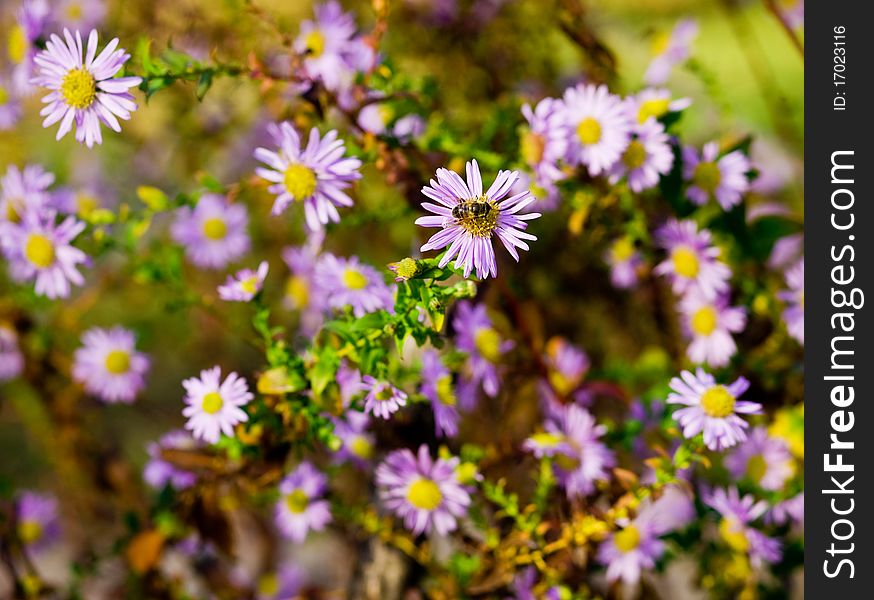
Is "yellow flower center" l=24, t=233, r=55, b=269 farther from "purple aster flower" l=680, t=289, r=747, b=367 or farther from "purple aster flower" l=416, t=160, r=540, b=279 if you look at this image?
"purple aster flower" l=680, t=289, r=747, b=367

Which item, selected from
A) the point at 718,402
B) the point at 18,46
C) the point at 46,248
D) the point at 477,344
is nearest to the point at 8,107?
the point at 18,46

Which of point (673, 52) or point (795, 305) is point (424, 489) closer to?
point (795, 305)

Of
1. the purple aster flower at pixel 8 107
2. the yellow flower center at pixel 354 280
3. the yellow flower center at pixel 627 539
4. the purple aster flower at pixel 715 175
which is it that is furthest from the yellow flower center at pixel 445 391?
the purple aster flower at pixel 8 107

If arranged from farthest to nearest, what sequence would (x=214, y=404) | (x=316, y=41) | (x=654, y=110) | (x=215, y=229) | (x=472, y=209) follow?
(x=215, y=229) < (x=316, y=41) < (x=654, y=110) < (x=214, y=404) < (x=472, y=209)

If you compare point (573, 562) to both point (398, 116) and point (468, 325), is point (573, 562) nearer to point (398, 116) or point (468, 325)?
point (468, 325)
